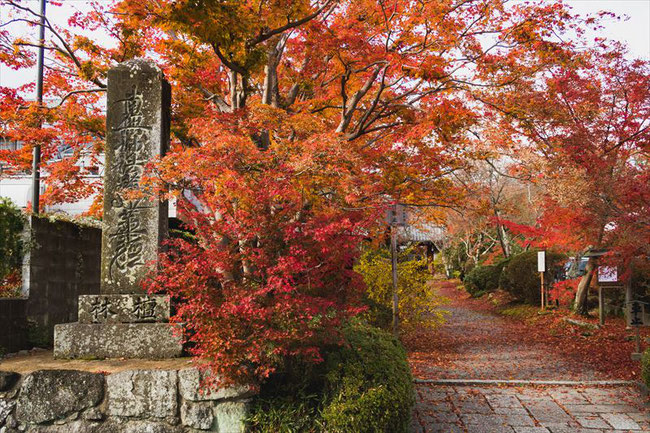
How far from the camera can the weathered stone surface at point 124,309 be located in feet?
16.4

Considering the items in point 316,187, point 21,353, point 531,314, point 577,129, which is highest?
point 577,129

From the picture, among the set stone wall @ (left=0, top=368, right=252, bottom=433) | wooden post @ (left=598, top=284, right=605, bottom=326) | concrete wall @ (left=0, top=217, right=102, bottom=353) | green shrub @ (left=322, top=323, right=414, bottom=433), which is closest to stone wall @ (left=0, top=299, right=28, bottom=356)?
concrete wall @ (left=0, top=217, right=102, bottom=353)

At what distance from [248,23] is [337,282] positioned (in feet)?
12.6

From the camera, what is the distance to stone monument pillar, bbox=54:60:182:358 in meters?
4.94

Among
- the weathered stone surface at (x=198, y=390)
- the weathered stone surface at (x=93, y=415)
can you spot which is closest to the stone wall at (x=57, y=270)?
the weathered stone surface at (x=93, y=415)

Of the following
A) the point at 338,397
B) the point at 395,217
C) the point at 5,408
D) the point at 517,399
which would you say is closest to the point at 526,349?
the point at 395,217

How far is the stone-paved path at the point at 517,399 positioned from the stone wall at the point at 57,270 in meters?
5.14

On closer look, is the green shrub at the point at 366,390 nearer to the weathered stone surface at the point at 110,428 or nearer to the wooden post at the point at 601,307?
the weathered stone surface at the point at 110,428

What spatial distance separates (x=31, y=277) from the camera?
261 inches

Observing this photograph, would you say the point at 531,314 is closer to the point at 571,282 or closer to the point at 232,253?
the point at 571,282

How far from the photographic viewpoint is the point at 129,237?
521cm

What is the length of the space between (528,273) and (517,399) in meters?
11.9

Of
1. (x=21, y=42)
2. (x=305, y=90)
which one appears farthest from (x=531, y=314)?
(x=21, y=42)

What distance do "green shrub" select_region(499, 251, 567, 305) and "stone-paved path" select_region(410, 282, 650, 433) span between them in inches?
282
